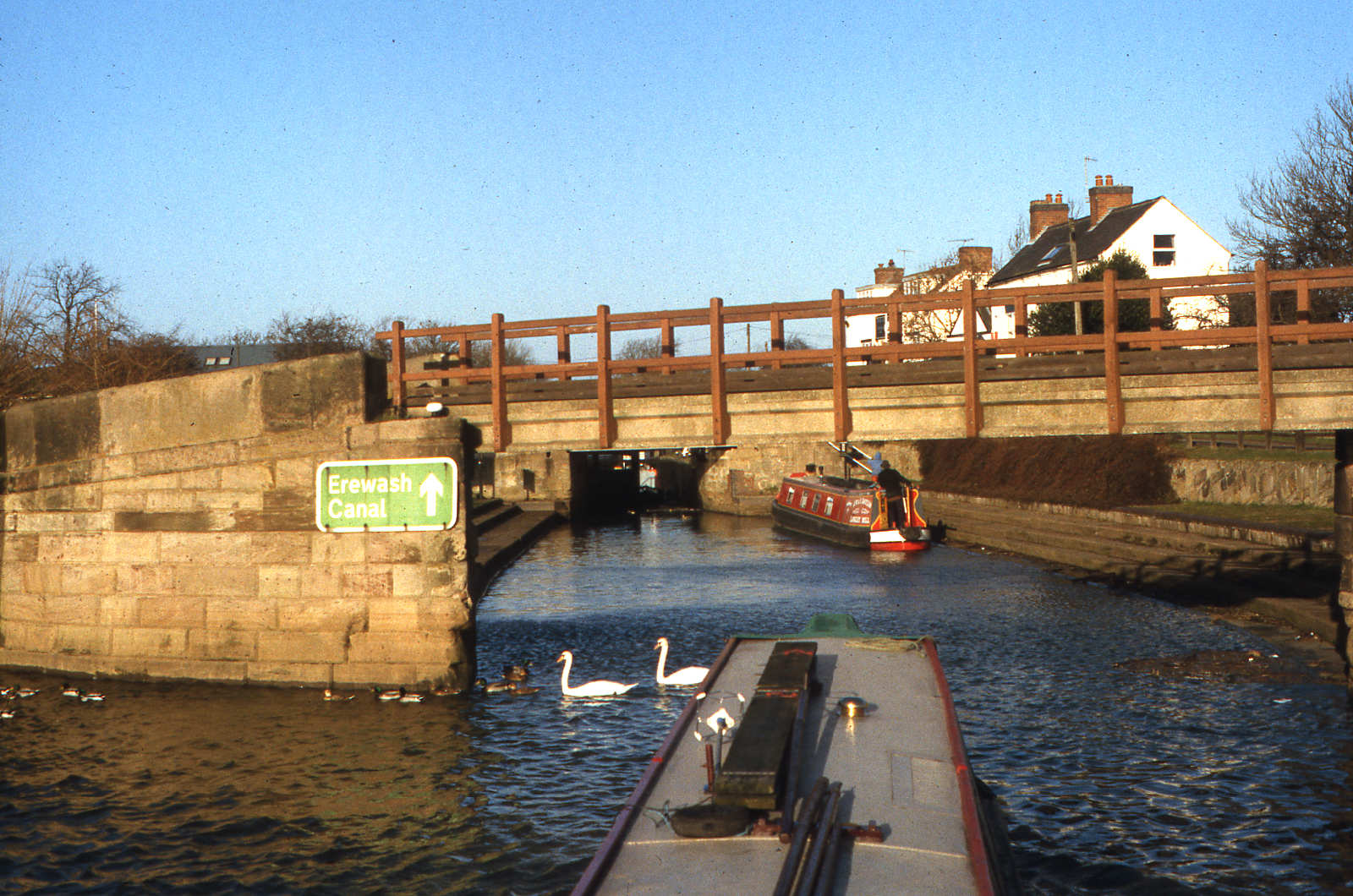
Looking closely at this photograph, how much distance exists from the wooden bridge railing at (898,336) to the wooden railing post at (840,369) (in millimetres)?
19

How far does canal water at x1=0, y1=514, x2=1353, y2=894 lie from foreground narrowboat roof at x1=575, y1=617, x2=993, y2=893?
1.41ft

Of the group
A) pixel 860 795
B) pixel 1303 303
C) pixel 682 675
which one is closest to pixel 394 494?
pixel 682 675

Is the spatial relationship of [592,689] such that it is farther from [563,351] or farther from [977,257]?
[977,257]

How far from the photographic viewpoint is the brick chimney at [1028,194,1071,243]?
65.1m

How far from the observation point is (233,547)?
1560 cm

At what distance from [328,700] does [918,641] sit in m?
8.07

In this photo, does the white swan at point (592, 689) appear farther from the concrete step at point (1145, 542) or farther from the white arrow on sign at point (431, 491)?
the concrete step at point (1145, 542)

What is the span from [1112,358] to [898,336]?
3.61 metres

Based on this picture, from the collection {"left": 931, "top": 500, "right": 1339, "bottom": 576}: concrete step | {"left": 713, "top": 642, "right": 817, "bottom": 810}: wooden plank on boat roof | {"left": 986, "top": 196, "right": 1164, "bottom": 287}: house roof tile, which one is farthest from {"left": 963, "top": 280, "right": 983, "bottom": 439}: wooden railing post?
{"left": 986, "top": 196, "right": 1164, "bottom": 287}: house roof tile

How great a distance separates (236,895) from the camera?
9.60 metres

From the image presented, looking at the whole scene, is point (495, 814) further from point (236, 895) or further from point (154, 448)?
point (154, 448)

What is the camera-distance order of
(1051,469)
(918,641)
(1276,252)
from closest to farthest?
(918,641) → (1276,252) → (1051,469)

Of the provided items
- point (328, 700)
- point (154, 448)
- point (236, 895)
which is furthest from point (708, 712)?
point (154, 448)

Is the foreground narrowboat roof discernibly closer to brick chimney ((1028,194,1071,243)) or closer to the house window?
the house window
